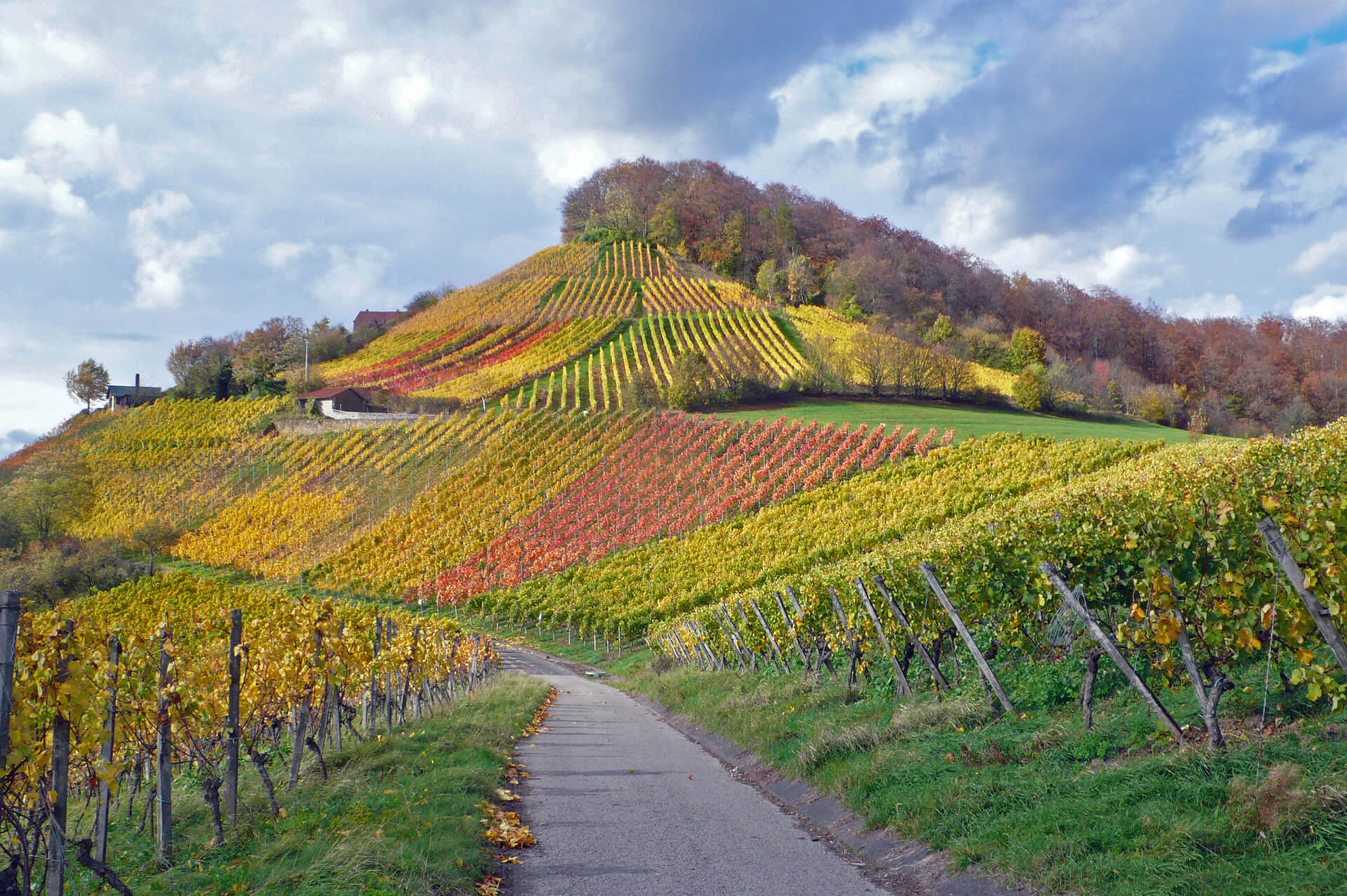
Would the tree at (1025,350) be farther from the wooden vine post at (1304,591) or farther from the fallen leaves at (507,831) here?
the wooden vine post at (1304,591)

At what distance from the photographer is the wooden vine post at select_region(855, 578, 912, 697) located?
9.76 meters

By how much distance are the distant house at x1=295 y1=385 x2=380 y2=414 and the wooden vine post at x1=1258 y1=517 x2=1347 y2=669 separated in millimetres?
64822

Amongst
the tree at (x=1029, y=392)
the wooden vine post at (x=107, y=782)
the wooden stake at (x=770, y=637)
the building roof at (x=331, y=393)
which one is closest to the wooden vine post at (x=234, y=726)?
the wooden vine post at (x=107, y=782)

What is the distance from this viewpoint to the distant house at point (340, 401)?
64188 mm

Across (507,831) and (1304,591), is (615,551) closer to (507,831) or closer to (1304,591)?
(507,831)

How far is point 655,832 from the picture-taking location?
6.79 metres

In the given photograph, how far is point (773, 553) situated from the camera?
3167 cm

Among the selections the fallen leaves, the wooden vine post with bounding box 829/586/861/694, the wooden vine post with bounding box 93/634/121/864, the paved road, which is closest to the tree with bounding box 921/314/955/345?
the wooden vine post with bounding box 829/586/861/694

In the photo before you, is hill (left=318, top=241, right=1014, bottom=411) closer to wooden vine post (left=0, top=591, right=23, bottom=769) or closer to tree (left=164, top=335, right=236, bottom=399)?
tree (left=164, top=335, right=236, bottom=399)

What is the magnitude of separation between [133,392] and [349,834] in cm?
9962

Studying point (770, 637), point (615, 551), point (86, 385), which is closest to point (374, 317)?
point (86, 385)

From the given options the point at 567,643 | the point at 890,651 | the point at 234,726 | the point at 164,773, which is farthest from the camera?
the point at 567,643

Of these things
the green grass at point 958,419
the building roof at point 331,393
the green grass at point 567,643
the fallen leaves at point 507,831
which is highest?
the building roof at point 331,393

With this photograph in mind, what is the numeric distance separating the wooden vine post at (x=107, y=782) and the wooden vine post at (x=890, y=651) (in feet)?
24.9
